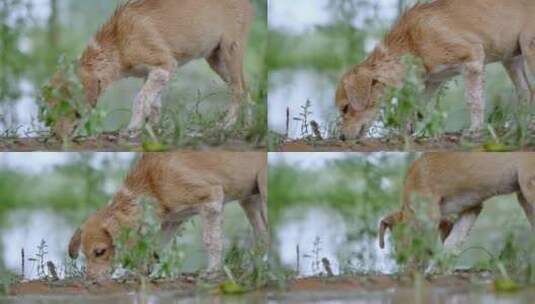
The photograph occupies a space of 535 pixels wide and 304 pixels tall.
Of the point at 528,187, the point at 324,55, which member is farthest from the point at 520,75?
the point at 324,55

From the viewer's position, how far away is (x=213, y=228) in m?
4.48

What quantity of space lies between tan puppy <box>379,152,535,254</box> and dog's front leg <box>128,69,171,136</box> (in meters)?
1.02

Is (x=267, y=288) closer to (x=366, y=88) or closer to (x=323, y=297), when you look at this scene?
(x=323, y=297)

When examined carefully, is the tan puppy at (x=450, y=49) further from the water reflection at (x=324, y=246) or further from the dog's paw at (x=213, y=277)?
the dog's paw at (x=213, y=277)

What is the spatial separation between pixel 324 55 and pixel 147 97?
733 mm

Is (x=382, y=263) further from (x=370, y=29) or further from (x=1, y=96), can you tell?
(x=1, y=96)

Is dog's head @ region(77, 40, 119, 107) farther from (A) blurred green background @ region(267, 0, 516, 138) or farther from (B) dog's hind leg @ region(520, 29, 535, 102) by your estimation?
(B) dog's hind leg @ region(520, 29, 535, 102)

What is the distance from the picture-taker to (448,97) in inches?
181

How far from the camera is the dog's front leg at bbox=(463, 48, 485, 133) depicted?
4.48 metres

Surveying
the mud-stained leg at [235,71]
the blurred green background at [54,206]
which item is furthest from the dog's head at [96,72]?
the mud-stained leg at [235,71]

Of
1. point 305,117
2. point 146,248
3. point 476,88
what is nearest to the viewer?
point 146,248

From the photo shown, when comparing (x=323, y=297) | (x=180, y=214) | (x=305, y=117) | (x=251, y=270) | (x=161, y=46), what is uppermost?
(x=161, y=46)

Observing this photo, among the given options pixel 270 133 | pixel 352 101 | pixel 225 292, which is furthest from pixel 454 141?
pixel 225 292

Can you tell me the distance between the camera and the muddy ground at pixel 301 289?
14.6 ft
